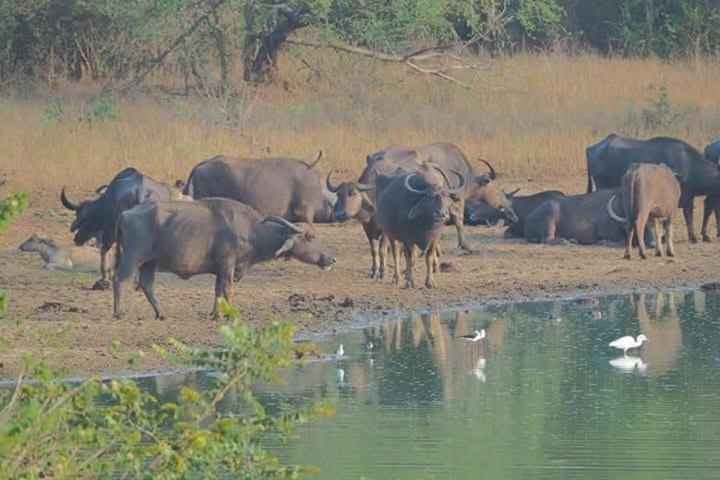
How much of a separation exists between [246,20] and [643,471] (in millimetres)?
18493

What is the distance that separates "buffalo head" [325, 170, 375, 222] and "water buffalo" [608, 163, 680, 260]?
9.65 feet

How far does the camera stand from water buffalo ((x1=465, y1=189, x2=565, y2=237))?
778 inches

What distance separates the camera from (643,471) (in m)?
9.38

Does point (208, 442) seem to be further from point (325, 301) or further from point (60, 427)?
point (325, 301)

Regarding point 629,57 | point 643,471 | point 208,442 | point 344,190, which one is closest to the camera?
point 208,442

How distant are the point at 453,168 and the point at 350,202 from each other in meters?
2.95

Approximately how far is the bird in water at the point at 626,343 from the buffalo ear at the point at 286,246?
2.69 m

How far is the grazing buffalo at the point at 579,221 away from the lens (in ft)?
63.4

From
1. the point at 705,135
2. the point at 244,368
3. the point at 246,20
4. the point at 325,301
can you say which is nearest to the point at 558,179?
the point at 705,135

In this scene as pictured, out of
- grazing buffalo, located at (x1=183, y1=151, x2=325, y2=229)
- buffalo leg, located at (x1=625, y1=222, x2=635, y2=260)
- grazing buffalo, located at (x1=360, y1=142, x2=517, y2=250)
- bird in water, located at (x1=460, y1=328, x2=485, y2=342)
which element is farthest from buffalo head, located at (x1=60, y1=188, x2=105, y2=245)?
buffalo leg, located at (x1=625, y1=222, x2=635, y2=260)

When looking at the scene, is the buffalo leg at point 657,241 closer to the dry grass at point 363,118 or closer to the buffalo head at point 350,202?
the buffalo head at point 350,202

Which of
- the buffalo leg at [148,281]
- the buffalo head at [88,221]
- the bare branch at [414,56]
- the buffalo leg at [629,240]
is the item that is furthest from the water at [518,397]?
the bare branch at [414,56]

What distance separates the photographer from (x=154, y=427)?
652 centimetres

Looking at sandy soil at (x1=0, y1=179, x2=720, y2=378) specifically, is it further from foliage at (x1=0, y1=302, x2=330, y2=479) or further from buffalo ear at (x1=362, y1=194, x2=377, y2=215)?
foliage at (x1=0, y1=302, x2=330, y2=479)
